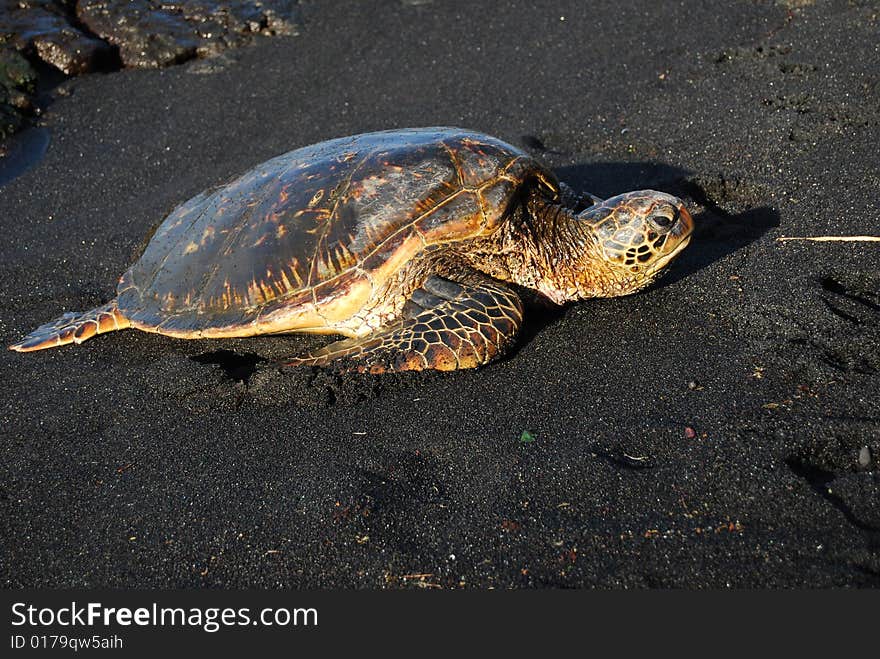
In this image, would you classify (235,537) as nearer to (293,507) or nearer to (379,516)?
(293,507)

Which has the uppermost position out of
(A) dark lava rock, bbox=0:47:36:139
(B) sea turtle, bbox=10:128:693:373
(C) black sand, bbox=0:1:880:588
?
(A) dark lava rock, bbox=0:47:36:139

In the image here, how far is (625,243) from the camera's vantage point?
3238 millimetres

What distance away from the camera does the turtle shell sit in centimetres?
325

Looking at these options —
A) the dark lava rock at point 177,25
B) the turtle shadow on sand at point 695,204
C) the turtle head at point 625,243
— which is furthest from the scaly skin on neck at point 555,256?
the dark lava rock at point 177,25

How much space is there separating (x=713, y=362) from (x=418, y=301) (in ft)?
4.26

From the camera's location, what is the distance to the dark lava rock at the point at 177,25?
6.58 meters

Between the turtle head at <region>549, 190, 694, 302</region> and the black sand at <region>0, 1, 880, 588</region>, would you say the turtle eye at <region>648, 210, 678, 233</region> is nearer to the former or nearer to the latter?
the turtle head at <region>549, 190, 694, 302</region>

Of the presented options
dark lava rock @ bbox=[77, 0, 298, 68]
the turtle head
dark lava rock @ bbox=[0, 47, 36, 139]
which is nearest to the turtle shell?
the turtle head

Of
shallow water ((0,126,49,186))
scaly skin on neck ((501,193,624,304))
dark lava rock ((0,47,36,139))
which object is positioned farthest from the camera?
dark lava rock ((0,47,36,139))

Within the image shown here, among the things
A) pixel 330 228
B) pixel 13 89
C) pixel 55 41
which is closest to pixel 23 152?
pixel 13 89

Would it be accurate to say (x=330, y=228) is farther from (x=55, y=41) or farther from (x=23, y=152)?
(x=55, y=41)

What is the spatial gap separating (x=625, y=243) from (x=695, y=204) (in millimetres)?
952

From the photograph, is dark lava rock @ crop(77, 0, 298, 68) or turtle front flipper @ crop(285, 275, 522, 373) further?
dark lava rock @ crop(77, 0, 298, 68)

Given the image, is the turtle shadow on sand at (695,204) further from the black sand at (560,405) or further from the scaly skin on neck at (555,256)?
the scaly skin on neck at (555,256)
